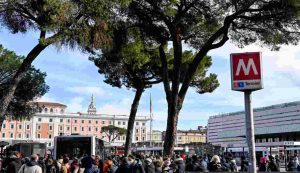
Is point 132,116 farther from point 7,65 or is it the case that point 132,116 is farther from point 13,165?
point 13,165

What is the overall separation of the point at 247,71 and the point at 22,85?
1084 inches

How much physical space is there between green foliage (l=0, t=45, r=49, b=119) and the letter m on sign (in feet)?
88.6

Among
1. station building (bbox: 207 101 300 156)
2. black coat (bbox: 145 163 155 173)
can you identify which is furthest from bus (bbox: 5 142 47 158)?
station building (bbox: 207 101 300 156)

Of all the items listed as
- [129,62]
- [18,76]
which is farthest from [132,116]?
[18,76]

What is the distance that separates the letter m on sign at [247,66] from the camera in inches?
245

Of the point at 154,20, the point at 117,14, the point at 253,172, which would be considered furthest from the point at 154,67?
the point at 253,172

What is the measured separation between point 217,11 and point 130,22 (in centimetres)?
342

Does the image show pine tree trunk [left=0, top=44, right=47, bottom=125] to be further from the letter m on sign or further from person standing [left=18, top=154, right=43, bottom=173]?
the letter m on sign

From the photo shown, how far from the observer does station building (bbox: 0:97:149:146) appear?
11994 cm

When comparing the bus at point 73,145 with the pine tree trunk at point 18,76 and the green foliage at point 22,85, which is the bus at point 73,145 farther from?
the green foliage at point 22,85

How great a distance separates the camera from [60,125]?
125 metres

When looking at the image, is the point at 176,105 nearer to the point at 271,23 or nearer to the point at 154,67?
the point at 271,23

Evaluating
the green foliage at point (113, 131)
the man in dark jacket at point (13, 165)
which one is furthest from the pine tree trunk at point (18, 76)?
the green foliage at point (113, 131)

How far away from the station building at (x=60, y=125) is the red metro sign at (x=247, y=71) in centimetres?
11114
